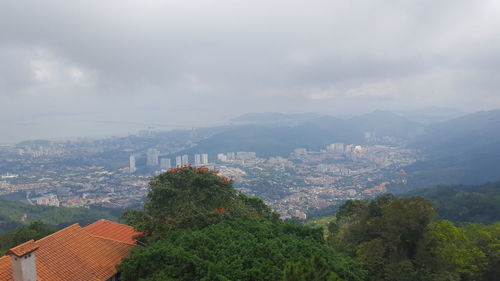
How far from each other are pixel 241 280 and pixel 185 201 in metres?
4.46

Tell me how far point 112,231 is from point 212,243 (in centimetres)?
512

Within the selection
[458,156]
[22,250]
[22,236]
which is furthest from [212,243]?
[458,156]

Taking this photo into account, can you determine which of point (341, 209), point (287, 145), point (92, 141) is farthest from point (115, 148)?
point (341, 209)

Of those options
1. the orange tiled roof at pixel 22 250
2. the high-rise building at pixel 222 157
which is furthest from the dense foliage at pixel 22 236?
the high-rise building at pixel 222 157

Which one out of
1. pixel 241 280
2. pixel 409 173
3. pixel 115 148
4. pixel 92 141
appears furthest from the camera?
pixel 92 141

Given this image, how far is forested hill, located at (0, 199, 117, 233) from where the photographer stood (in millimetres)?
29781

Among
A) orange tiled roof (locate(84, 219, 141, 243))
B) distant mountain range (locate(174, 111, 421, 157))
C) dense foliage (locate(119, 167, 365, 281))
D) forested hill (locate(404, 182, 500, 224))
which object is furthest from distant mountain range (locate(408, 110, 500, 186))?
orange tiled roof (locate(84, 219, 141, 243))

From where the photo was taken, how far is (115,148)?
9112 centimetres

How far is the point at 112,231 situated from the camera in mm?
10211

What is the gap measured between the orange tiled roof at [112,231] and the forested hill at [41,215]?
2197 cm

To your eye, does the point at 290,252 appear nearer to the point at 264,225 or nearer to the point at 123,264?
the point at 264,225

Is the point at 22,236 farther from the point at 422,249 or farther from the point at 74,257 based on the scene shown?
the point at 422,249

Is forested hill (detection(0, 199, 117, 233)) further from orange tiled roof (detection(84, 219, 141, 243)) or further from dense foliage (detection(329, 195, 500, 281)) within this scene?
dense foliage (detection(329, 195, 500, 281))

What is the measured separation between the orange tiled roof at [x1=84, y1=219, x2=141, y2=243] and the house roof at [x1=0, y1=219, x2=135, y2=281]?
206 centimetres
